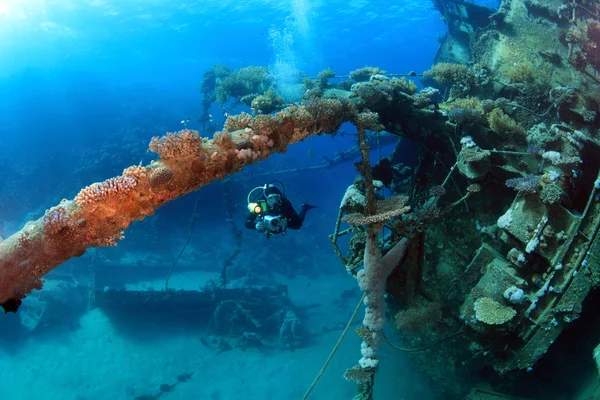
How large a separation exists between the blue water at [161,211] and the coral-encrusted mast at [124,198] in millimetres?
9854

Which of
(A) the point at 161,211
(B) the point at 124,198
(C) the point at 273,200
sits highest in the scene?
(B) the point at 124,198

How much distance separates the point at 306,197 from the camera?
34.6 metres

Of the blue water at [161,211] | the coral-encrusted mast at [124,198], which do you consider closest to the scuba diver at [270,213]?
the coral-encrusted mast at [124,198]

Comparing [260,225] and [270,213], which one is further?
[270,213]

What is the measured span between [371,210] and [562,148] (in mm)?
4281

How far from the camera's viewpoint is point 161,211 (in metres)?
22.1

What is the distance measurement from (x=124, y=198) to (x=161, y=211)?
19618mm

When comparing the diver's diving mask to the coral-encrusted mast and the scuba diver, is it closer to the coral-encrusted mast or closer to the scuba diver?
the scuba diver

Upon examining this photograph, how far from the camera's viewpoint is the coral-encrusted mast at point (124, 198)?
3.38 meters

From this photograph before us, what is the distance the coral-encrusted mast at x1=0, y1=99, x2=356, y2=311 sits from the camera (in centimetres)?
338

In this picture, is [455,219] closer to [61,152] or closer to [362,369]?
[362,369]

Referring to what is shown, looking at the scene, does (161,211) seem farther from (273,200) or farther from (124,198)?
(124,198)

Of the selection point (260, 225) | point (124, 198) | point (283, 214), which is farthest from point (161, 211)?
point (124, 198)

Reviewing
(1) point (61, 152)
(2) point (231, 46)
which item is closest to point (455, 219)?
(1) point (61, 152)
